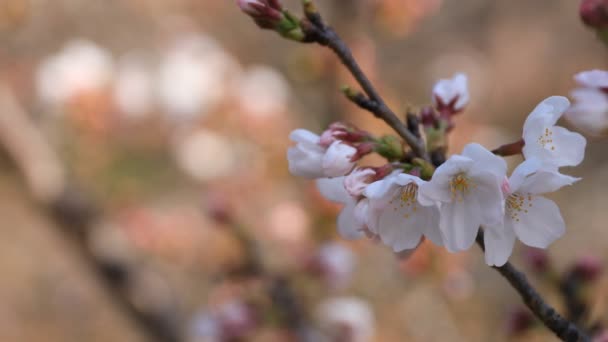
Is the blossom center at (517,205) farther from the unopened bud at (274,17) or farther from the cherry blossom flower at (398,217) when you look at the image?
the unopened bud at (274,17)

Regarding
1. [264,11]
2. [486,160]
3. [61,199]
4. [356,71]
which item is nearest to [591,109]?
[486,160]

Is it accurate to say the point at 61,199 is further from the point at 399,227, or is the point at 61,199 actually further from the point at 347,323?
the point at 399,227

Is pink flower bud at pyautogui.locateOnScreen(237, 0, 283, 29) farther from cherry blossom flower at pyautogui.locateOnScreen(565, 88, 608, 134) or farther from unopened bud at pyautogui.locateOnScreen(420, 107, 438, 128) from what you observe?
cherry blossom flower at pyautogui.locateOnScreen(565, 88, 608, 134)

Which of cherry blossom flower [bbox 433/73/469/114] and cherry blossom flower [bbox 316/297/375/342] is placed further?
cherry blossom flower [bbox 316/297/375/342]

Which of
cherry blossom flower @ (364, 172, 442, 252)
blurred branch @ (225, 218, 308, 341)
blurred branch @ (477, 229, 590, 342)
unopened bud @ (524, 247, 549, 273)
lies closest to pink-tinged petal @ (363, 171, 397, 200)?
cherry blossom flower @ (364, 172, 442, 252)

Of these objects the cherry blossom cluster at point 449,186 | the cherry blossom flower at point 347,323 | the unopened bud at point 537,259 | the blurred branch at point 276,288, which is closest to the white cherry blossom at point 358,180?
the cherry blossom cluster at point 449,186
